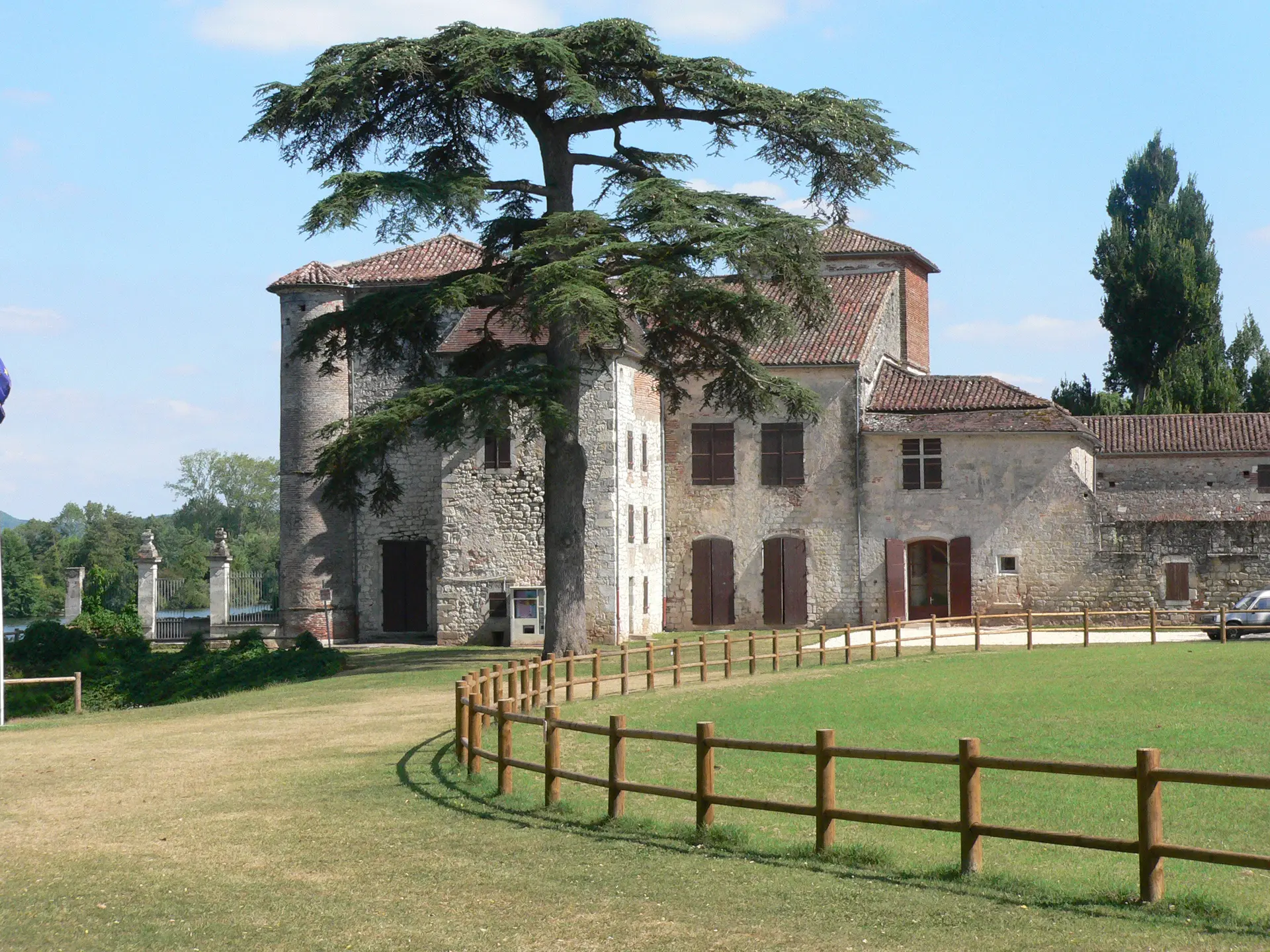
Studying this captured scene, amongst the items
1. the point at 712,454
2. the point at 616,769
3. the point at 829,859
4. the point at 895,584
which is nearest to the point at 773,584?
the point at 895,584

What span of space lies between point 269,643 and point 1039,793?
1070 inches

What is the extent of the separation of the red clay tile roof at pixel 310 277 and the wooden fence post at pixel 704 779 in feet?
92.6

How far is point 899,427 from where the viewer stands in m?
36.2

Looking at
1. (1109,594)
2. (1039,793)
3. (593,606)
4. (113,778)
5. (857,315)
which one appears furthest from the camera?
(857,315)

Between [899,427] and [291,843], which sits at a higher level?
[899,427]

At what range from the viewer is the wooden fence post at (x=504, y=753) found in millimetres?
12664

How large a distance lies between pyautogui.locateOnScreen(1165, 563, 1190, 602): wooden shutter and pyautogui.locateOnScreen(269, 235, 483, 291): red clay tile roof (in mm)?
18176

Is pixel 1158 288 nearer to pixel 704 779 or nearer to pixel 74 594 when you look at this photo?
pixel 74 594

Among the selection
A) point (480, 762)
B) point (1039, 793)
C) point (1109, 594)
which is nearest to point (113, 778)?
point (480, 762)

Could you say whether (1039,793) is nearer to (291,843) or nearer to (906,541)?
(291,843)

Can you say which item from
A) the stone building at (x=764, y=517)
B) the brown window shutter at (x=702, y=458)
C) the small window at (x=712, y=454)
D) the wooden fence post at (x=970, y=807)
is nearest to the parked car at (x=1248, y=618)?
the stone building at (x=764, y=517)

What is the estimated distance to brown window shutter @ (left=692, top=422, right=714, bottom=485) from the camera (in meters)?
37.0

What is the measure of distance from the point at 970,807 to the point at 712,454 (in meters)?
28.0

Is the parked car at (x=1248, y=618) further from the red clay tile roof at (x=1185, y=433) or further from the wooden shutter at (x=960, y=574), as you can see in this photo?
the red clay tile roof at (x=1185, y=433)
